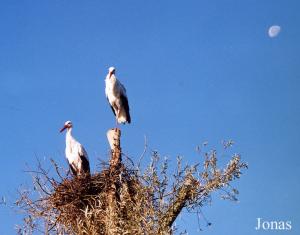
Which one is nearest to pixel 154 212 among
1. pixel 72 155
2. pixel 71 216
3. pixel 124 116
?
pixel 71 216

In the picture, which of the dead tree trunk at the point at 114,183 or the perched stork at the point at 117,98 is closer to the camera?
the dead tree trunk at the point at 114,183

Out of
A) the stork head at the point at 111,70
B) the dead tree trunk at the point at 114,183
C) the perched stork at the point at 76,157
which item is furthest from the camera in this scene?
the stork head at the point at 111,70

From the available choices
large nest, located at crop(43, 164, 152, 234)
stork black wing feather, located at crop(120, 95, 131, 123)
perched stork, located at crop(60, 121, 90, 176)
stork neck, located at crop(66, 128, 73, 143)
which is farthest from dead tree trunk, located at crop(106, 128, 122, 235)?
stork black wing feather, located at crop(120, 95, 131, 123)

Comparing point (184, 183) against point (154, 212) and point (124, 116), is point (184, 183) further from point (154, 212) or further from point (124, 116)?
point (124, 116)

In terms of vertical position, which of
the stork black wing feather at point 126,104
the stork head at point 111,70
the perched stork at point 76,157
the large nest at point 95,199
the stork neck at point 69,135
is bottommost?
the large nest at point 95,199

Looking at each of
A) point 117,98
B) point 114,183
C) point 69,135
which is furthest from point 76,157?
point 114,183

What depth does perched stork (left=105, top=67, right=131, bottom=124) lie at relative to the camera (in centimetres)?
1246

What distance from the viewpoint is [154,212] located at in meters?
7.44

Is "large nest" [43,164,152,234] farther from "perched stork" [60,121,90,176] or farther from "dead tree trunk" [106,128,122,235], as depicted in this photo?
"perched stork" [60,121,90,176]

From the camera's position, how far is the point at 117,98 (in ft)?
40.9

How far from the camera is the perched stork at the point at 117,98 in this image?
12.5 m

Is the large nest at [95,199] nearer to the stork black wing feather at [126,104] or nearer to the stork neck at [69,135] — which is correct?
the stork neck at [69,135]

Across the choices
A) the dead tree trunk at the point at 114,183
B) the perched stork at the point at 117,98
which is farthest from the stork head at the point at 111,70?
the dead tree trunk at the point at 114,183

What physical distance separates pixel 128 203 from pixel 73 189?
905mm
